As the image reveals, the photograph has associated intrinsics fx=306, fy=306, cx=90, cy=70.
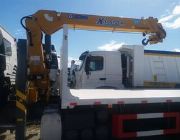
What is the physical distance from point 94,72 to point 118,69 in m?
1.01

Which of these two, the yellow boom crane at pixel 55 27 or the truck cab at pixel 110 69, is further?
the truck cab at pixel 110 69

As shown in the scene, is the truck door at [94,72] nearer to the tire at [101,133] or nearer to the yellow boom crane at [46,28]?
the yellow boom crane at [46,28]

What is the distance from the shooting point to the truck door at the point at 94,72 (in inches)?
464

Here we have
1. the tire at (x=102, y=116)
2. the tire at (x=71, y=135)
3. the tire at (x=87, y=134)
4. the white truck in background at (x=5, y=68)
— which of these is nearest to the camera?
the tire at (x=71, y=135)

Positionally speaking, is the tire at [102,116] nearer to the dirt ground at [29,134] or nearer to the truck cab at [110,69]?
the dirt ground at [29,134]

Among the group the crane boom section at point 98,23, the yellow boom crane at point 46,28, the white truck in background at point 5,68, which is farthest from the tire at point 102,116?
the white truck in background at point 5,68

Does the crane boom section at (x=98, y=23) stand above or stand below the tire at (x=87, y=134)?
above

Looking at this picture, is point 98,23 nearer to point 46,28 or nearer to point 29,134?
point 46,28

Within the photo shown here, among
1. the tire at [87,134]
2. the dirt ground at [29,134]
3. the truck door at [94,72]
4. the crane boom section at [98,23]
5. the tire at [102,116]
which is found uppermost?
the crane boom section at [98,23]

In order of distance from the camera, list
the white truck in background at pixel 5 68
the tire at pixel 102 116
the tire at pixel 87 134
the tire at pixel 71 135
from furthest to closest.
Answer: the white truck in background at pixel 5 68
the tire at pixel 102 116
the tire at pixel 87 134
the tire at pixel 71 135

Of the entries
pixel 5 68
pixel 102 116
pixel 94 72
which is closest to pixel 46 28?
pixel 5 68

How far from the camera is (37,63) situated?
855cm

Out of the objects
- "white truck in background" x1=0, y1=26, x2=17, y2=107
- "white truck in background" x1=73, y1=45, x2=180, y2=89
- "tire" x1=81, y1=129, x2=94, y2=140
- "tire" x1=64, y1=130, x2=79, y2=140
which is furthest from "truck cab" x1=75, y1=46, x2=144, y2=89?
"tire" x1=64, y1=130, x2=79, y2=140

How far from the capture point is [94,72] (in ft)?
38.9
